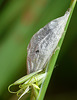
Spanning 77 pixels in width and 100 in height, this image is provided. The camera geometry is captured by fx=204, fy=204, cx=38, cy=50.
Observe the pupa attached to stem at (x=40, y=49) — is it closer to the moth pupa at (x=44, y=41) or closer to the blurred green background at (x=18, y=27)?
the moth pupa at (x=44, y=41)

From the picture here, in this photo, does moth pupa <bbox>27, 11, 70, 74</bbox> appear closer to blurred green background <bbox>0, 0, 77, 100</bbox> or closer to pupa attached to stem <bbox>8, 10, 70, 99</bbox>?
pupa attached to stem <bbox>8, 10, 70, 99</bbox>

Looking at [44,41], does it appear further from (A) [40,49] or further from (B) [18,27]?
(B) [18,27]

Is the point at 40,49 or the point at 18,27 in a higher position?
the point at 18,27

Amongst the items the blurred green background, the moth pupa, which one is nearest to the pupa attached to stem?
the moth pupa

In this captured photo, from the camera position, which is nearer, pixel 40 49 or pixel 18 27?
pixel 40 49

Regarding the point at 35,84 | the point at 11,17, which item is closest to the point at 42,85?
the point at 35,84

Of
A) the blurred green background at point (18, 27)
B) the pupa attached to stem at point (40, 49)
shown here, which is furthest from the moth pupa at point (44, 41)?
the blurred green background at point (18, 27)

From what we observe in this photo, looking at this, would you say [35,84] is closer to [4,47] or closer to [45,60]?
[45,60]

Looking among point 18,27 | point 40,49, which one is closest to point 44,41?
point 40,49
